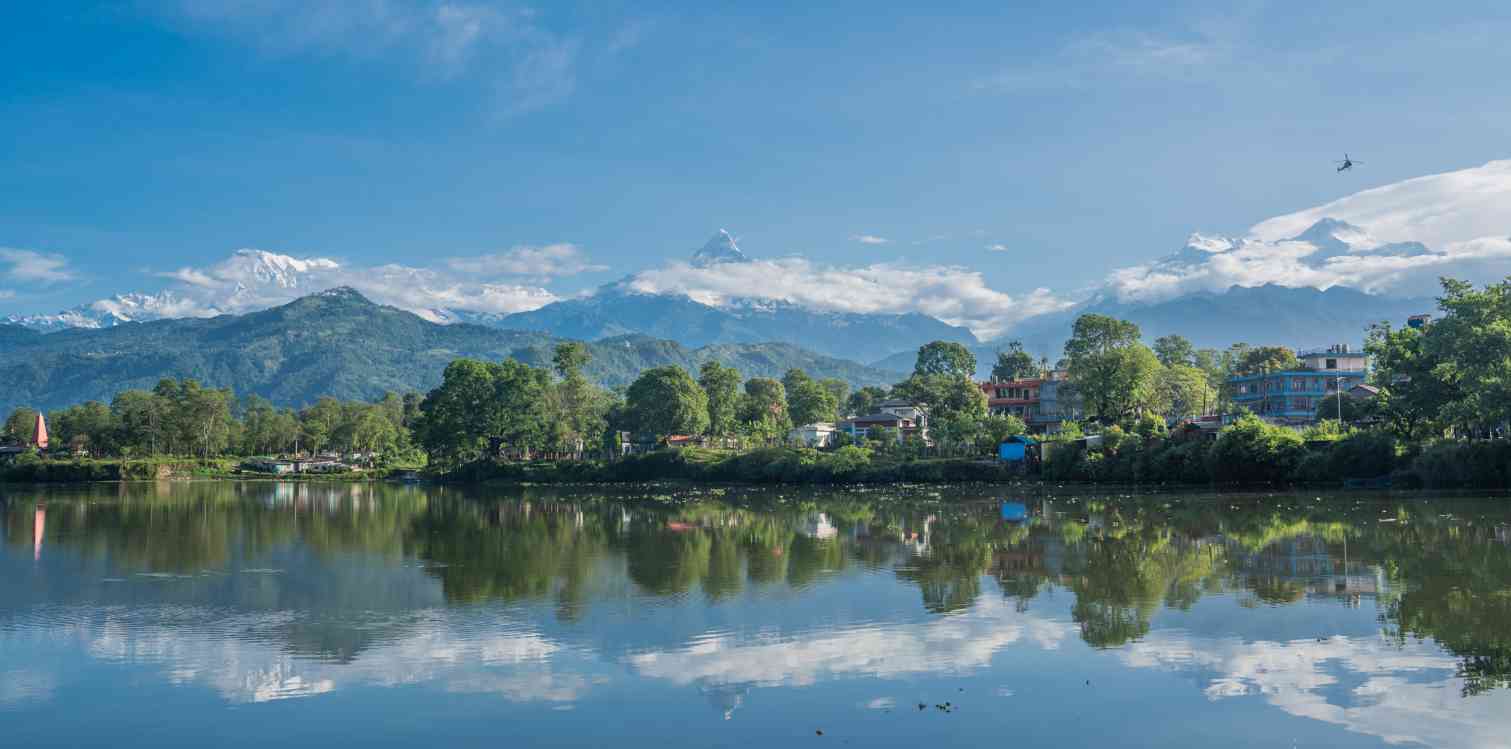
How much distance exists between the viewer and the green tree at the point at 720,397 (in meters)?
121

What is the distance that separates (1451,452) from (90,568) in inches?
2382

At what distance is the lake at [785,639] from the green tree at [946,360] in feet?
392

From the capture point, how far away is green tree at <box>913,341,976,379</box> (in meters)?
159

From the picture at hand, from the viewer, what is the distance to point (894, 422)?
417 feet

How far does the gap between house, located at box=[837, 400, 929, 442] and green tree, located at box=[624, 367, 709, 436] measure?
16.6 m

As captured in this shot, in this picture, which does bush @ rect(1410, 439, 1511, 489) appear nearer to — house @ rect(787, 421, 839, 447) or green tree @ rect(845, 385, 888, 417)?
house @ rect(787, 421, 839, 447)

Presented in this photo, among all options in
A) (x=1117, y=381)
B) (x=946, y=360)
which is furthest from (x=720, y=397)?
(x=946, y=360)

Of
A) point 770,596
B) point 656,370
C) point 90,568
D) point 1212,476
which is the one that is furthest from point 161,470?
point 770,596

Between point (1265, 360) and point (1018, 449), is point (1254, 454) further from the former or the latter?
point (1265, 360)

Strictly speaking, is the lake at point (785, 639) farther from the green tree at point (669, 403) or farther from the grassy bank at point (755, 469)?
the green tree at point (669, 403)

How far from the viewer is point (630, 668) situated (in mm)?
17531

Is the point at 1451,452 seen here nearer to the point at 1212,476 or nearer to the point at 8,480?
the point at 1212,476

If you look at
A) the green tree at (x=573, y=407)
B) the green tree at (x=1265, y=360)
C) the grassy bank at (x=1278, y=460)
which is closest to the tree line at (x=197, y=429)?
the green tree at (x=573, y=407)

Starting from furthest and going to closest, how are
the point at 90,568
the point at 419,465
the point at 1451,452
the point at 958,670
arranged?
the point at 419,465
the point at 1451,452
the point at 90,568
the point at 958,670
